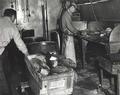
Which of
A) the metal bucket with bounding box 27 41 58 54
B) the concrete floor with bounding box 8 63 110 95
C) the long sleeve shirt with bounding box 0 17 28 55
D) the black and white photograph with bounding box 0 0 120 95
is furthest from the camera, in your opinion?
the metal bucket with bounding box 27 41 58 54

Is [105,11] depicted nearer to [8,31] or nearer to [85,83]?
[85,83]

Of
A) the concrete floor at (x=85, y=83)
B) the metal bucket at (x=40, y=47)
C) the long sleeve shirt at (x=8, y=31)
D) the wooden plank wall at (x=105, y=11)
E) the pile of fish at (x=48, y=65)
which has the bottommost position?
the concrete floor at (x=85, y=83)

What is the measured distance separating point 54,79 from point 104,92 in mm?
1791

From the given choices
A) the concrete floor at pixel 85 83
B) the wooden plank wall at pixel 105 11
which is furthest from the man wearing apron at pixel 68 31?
the wooden plank wall at pixel 105 11

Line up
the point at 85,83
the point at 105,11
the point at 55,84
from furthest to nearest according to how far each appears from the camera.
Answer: the point at 105,11 → the point at 85,83 → the point at 55,84

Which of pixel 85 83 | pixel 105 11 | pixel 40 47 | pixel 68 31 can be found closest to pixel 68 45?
pixel 68 31

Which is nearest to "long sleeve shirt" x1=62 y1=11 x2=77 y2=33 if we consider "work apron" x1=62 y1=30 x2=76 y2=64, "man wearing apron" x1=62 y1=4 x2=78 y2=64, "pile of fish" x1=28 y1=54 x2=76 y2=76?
"man wearing apron" x1=62 y1=4 x2=78 y2=64

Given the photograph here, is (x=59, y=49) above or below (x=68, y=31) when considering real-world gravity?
below

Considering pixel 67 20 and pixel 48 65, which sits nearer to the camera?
pixel 48 65

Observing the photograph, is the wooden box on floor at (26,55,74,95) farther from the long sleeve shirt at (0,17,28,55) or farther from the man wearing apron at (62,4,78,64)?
the man wearing apron at (62,4,78,64)

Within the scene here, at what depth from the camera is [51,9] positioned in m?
7.93

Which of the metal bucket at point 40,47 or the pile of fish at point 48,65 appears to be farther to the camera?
the metal bucket at point 40,47

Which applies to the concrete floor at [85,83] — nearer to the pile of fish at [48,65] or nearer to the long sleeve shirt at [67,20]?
the pile of fish at [48,65]

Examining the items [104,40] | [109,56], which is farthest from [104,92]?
[104,40]
